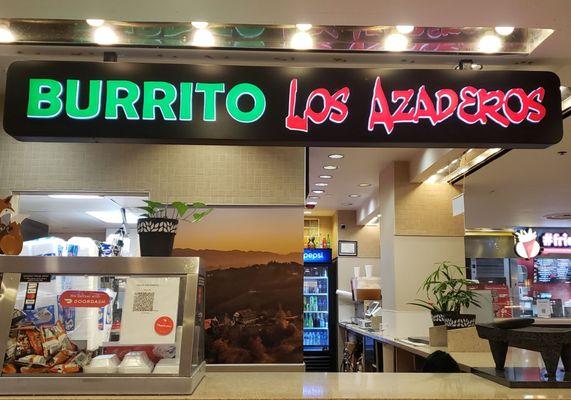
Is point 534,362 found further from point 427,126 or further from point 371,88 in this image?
point 371,88

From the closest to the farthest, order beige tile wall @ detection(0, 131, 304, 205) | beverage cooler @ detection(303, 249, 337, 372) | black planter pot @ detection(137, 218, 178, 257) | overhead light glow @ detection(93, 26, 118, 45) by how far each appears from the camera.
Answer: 1. black planter pot @ detection(137, 218, 178, 257)
2. overhead light glow @ detection(93, 26, 118, 45)
3. beige tile wall @ detection(0, 131, 304, 205)
4. beverage cooler @ detection(303, 249, 337, 372)

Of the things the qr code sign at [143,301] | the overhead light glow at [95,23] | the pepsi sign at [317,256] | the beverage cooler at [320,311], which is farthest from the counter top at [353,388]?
the pepsi sign at [317,256]

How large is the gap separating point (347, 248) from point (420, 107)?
780cm

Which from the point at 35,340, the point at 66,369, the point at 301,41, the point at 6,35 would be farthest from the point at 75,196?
the point at 66,369

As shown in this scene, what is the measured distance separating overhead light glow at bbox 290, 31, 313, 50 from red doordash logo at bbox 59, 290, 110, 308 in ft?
5.94

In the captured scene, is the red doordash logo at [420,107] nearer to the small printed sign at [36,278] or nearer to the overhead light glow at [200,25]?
the overhead light glow at [200,25]

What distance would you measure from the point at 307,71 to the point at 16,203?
273 centimetres

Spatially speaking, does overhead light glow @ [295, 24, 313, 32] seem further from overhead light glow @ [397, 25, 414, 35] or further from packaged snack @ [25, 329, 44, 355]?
packaged snack @ [25, 329, 44, 355]

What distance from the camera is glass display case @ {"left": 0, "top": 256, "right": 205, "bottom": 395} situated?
1816 mm

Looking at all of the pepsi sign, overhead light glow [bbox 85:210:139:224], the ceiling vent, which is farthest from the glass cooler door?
overhead light glow [bbox 85:210:139:224]

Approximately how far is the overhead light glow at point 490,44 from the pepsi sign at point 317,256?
7.72 m

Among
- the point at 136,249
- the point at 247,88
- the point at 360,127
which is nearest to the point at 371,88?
the point at 360,127

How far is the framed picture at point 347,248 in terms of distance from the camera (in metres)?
10.2

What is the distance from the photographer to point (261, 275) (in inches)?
170
